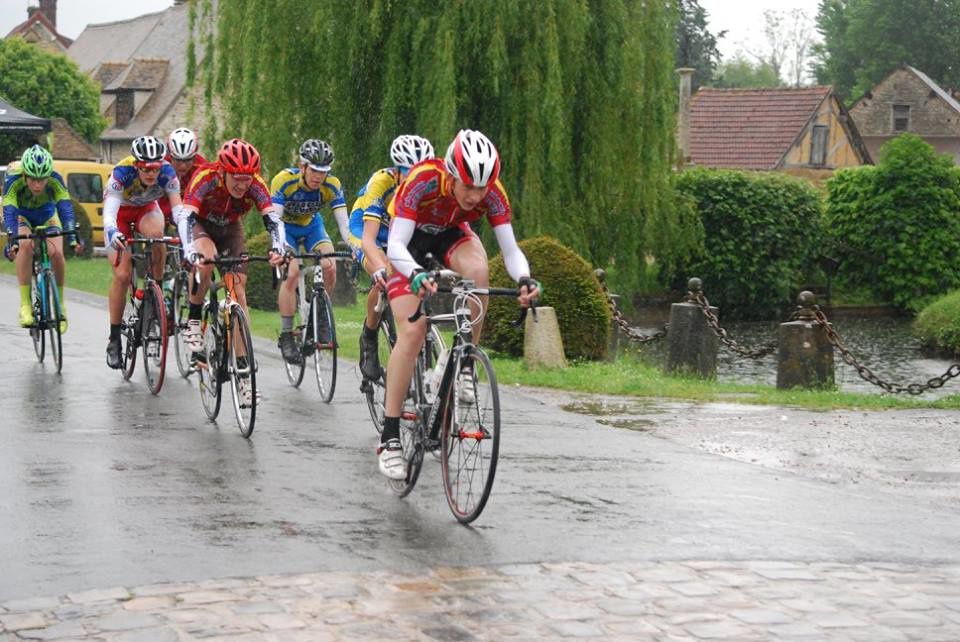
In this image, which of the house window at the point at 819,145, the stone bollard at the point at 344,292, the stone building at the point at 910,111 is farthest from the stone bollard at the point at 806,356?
the stone building at the point at 910,111

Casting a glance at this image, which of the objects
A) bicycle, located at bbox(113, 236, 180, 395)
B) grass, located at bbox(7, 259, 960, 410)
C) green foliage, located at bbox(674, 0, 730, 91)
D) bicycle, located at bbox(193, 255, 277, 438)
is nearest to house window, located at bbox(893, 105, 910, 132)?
green foliage, located at bbox(674, 0, 730, 91)

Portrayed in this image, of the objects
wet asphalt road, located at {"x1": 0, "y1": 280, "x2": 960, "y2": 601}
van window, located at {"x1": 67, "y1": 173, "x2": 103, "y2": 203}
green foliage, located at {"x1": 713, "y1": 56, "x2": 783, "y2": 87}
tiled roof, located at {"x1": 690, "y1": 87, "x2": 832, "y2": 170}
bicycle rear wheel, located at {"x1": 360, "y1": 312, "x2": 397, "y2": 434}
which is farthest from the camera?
green foliage, located at {"x1": 713, "y1": 56, "x2": 783, "y2": 87}

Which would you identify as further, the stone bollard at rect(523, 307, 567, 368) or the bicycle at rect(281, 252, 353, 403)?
the stone bollard at rect(523, 307, 567, 368)

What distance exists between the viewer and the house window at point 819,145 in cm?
6281

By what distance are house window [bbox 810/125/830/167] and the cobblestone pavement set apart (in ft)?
189

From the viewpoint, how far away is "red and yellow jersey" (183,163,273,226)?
10.9 m

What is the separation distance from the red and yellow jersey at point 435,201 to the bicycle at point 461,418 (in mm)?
426

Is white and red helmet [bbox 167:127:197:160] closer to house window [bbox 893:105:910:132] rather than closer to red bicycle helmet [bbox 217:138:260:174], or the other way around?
red bicycle helmet [bbox 217:138:260:174]

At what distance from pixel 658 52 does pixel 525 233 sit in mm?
3939

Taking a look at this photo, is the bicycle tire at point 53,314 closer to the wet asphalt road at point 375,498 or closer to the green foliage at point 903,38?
the wet asphalt road at point 375,498

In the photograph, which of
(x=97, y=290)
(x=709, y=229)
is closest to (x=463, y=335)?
(x=97, y=290)

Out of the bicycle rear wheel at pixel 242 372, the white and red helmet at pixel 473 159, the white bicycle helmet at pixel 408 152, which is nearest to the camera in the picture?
the white and red helmet at pixel 473 159

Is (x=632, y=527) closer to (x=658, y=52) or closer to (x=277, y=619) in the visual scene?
(x=277, y=619)

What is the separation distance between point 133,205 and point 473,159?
5972 mm
